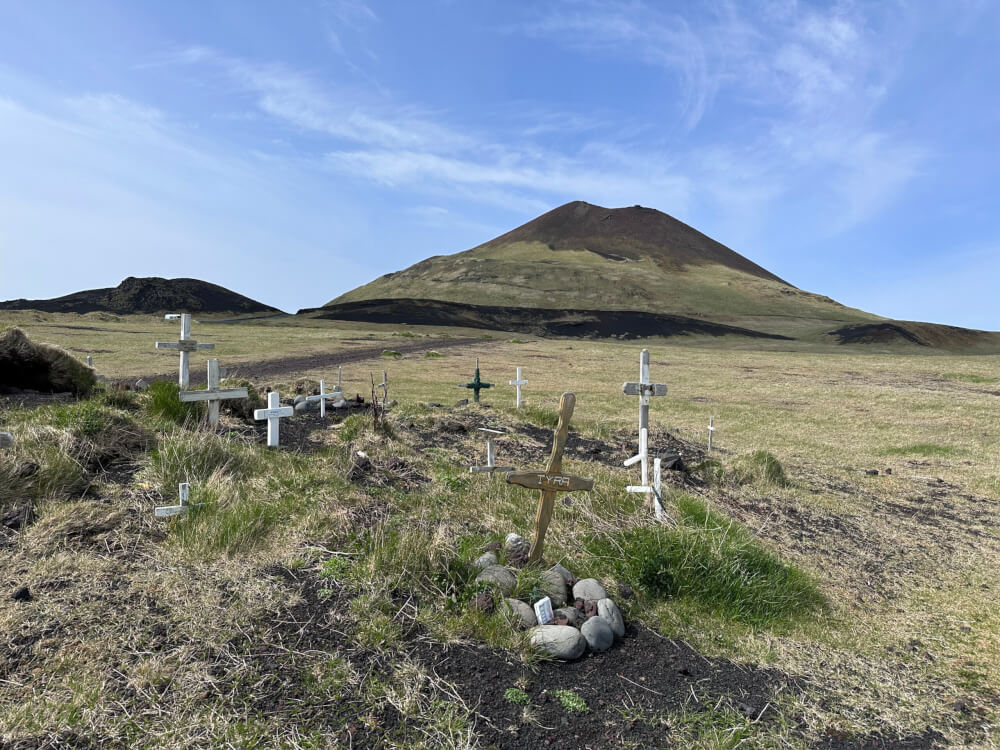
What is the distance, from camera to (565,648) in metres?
4.00

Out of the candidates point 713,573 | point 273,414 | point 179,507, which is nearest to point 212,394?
point 273,414

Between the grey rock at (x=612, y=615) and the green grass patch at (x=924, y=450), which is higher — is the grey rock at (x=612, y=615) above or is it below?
above

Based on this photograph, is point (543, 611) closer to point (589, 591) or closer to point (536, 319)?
point (589, 591)

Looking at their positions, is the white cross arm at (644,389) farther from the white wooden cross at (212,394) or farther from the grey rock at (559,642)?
the white wooden cross at (212,394)

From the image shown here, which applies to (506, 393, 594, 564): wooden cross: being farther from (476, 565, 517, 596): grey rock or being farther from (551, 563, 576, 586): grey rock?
(476, 565, 517, 596): grey rock

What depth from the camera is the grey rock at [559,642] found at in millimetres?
4000

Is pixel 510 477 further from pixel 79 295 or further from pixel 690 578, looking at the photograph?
pixel 79 295

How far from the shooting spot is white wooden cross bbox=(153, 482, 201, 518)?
5203 mm

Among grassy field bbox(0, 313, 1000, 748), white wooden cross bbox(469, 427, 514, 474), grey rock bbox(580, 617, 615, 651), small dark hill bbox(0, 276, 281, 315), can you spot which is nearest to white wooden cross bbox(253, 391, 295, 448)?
grassy field bbox(0, 313, 1000, 748)

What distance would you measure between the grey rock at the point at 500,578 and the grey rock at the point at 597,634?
24.5 inches

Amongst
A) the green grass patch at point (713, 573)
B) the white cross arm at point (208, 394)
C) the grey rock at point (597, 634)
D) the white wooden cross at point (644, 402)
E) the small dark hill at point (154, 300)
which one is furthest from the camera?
the small dark hill at point (154, 300)

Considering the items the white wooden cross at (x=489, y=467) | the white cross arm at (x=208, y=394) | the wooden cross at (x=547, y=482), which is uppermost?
the white cross arm at (x=208, y=394)

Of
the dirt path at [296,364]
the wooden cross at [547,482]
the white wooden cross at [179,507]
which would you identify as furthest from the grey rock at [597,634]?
the dirt path at [296,364]

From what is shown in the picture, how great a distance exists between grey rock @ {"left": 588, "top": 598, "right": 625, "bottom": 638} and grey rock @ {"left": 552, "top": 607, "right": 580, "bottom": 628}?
16cm
